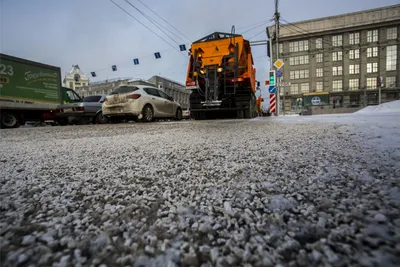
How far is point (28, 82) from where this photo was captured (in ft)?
30.1

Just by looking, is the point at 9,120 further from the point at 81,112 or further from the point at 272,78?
the point at 272,78

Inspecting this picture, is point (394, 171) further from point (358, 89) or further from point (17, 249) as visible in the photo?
point (358, 89)

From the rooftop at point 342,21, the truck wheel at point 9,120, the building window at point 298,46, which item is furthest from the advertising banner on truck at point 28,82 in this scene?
the building window at point 298,46

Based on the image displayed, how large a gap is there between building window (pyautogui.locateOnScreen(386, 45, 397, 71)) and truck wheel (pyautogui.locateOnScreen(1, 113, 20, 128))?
143 ft

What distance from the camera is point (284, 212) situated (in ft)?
1.98

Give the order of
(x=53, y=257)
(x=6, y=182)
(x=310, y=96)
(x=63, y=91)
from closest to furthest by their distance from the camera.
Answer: (x=53, y=257) < (x=6, y=182) < (x=63, y=91) < (x=310, y=96)

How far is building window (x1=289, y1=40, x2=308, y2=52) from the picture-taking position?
32.9 meters

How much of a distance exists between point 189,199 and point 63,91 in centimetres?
1272

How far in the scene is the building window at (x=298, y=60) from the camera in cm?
3275

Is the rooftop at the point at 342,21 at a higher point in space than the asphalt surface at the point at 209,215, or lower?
higher

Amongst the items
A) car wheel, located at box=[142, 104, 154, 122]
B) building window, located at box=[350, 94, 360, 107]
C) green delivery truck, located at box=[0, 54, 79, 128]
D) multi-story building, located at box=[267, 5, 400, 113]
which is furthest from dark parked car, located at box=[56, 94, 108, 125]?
building window, located at box=[350, 94, 360, 107]

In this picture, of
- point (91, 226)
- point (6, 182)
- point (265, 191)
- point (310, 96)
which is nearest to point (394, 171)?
point (265, 191)

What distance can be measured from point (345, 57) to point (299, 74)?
7.02 meters

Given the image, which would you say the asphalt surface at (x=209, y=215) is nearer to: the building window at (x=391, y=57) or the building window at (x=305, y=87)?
the building window at (x=305, y=87)
